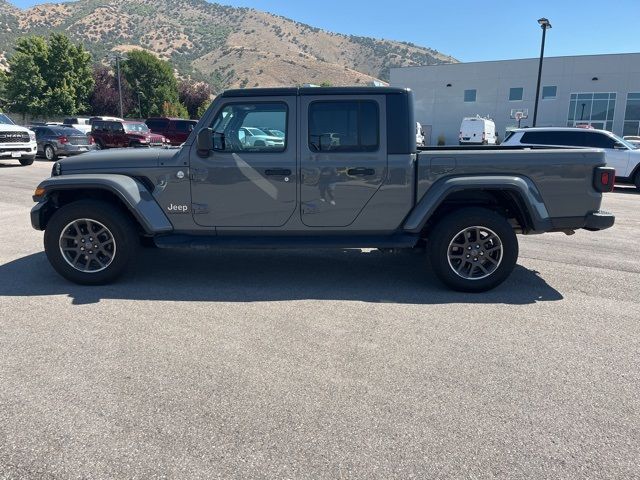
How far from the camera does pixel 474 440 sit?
266 centimetres

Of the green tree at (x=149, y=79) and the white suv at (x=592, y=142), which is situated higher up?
the green tree at (x=149, y=79)

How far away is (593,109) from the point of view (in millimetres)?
42406

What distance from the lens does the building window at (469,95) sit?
155ft

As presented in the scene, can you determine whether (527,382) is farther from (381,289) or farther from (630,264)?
(630,264)

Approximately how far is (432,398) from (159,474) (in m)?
1.66

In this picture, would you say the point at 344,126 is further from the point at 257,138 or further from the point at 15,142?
the point at 15,142

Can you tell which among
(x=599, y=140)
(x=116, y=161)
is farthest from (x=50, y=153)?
(x=599, y=140)

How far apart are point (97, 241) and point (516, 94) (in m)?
47.0

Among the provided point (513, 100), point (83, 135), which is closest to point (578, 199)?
point (83, 135)

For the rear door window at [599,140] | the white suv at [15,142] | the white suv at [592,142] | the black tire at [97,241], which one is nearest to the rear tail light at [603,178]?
the black tire at [97,241]

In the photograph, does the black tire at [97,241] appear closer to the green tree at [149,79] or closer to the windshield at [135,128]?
the windshield at [135,128]

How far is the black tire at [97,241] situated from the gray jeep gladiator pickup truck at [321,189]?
1cm

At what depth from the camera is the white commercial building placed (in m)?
41.0

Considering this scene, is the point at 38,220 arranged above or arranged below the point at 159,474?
above
